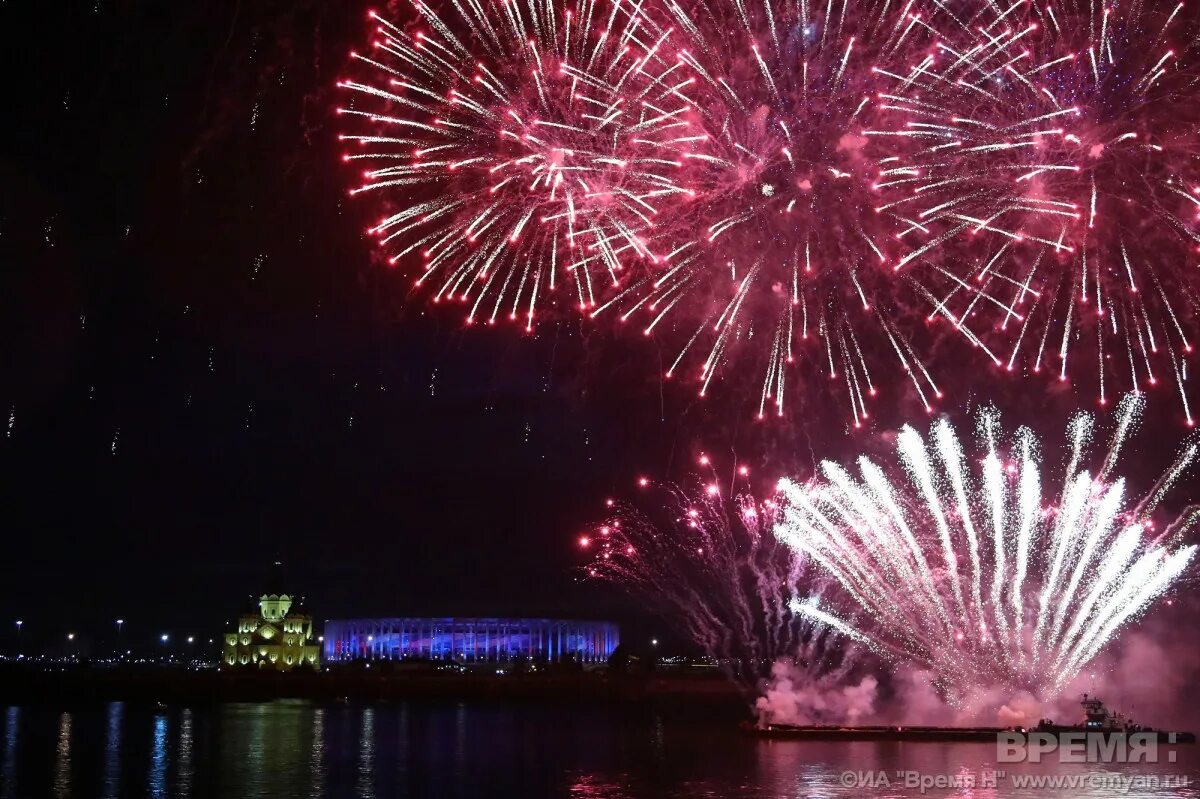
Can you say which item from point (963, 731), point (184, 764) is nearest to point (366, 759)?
point (184, 764)

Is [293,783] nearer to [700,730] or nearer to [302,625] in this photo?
[700,730]

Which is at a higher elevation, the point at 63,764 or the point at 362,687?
the point at 63,764

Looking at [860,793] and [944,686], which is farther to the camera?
[944,686]

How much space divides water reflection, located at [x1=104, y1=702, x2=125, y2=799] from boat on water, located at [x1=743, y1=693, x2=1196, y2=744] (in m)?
20.7

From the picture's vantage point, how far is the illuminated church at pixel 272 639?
380ft

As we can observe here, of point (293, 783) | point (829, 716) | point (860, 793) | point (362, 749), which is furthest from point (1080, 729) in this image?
point (293, 783)

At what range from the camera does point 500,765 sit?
31.1 m

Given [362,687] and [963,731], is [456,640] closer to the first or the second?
[362,687]

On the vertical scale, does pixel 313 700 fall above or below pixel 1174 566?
below

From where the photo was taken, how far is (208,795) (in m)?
24.9

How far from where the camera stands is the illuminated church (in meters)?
116

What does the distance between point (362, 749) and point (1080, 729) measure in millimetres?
22801

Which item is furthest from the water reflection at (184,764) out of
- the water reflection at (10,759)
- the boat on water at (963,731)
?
the boat on water at (963,731)

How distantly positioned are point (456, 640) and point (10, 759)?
109936 mm
